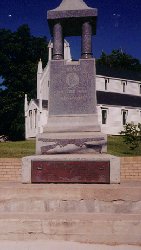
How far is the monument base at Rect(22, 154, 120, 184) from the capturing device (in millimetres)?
6488

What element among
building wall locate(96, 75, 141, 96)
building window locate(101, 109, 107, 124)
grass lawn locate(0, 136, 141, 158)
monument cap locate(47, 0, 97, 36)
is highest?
building wall locate(96, 75, 141, 96)

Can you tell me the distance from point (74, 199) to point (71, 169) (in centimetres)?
91

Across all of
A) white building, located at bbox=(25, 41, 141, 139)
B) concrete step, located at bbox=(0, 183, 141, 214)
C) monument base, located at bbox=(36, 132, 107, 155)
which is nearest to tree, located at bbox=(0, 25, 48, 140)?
white building, located at bbox=(25, 41, 141, 139)

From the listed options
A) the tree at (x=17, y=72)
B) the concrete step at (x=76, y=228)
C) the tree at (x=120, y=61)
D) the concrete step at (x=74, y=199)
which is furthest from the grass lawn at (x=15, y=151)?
the tree at (x=120, y=61)

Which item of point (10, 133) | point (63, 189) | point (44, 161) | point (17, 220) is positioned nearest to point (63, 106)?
point (44, 161)

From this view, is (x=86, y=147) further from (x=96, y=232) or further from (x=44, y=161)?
(x=96, y=232)

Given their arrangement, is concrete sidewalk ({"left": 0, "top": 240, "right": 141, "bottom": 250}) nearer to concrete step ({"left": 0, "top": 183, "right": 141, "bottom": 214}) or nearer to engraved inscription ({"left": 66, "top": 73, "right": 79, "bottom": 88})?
concrete step ({"left": 0, "top": 183, "right": 141, "bottom": 214})

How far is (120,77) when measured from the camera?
4009 centimetres

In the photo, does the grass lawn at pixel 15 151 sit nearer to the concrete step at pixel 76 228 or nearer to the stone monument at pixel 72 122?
the stone monument at pixel 72 122

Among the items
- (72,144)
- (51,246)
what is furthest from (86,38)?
(51,246)

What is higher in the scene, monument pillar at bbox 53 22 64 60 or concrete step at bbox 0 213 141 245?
monument pillar at bbox 53 22 64 60

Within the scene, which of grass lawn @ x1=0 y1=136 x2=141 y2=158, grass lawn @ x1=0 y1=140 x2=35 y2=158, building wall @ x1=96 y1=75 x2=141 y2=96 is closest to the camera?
grass lawn @ x1=0 y1=140 x2=35 y2=158

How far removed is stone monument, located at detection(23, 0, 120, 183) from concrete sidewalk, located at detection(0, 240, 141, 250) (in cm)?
198

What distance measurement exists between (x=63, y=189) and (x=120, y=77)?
3580 cm
